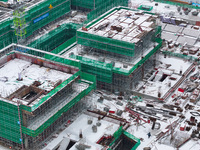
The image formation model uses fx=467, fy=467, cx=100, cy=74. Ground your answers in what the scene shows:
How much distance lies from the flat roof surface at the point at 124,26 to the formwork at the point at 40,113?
18.8 meters

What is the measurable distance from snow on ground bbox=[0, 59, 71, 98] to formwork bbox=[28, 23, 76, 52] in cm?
2234

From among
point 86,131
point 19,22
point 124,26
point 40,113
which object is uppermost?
point 19,22

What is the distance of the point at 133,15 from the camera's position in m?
140

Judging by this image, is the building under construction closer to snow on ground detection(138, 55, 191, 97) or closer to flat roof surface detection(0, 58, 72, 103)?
snow on ground detection(138, 55, 191, 97)

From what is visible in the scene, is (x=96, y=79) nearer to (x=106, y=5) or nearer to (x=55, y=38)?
(x=55, y=38)

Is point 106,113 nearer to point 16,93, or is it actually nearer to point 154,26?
point 16,93

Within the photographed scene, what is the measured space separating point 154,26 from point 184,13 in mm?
36475

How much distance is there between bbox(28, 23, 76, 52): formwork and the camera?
14040 cm

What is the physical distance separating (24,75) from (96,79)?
21.6 meters

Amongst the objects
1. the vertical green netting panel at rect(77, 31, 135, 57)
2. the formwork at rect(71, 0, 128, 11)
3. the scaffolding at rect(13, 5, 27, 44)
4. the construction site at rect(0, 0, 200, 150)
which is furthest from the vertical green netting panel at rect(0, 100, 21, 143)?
the formwork at rect(71, 0, 128, 11)

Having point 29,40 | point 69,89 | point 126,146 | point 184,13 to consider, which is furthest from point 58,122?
point 184,13

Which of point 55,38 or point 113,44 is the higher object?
point 113,44

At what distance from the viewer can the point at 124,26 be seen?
133m

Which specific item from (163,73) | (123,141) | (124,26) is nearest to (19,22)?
(124,26)
